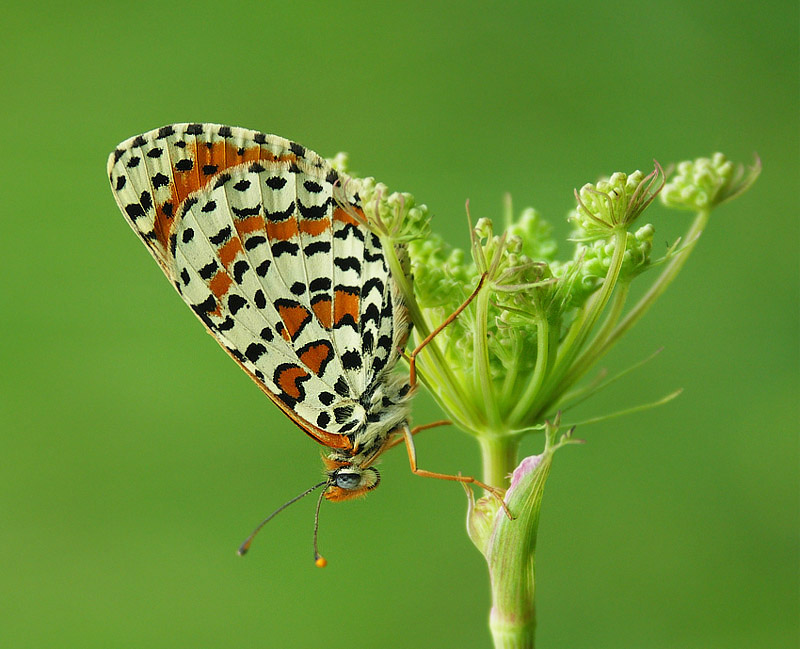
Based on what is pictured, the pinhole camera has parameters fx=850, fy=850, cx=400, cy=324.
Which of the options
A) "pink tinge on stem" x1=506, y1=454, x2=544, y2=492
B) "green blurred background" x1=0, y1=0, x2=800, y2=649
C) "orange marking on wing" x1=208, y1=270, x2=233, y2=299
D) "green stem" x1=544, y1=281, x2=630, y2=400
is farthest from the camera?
"green blurred background" x1=0, y1=0, x2=800, y2=649

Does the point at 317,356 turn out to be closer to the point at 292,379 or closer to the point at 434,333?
the point at 292,379

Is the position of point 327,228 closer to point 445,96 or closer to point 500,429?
point 500,429

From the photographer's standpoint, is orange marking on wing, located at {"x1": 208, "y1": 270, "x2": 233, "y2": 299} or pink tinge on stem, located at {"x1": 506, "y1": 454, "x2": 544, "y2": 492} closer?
pink tinge on stem, located at {"x1": 506, "y1": 454, "x2": 544, "y2": 492}

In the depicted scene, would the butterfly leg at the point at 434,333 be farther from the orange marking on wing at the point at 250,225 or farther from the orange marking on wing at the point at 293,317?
the orange marking on wing at the point at 250,225

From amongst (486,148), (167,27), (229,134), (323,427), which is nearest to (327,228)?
(229,134)

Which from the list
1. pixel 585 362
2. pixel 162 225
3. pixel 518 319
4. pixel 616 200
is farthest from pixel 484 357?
pixel 162 225

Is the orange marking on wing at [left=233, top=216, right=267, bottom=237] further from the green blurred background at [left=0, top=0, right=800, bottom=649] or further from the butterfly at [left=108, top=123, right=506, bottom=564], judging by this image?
the green blurred background at [left=0, top=0, right=800, bottom=649]

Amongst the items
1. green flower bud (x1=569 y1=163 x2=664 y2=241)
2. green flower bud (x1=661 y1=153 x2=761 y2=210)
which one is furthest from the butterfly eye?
green flower bud (x1=661 y1=153 x2=761 y2=210)
